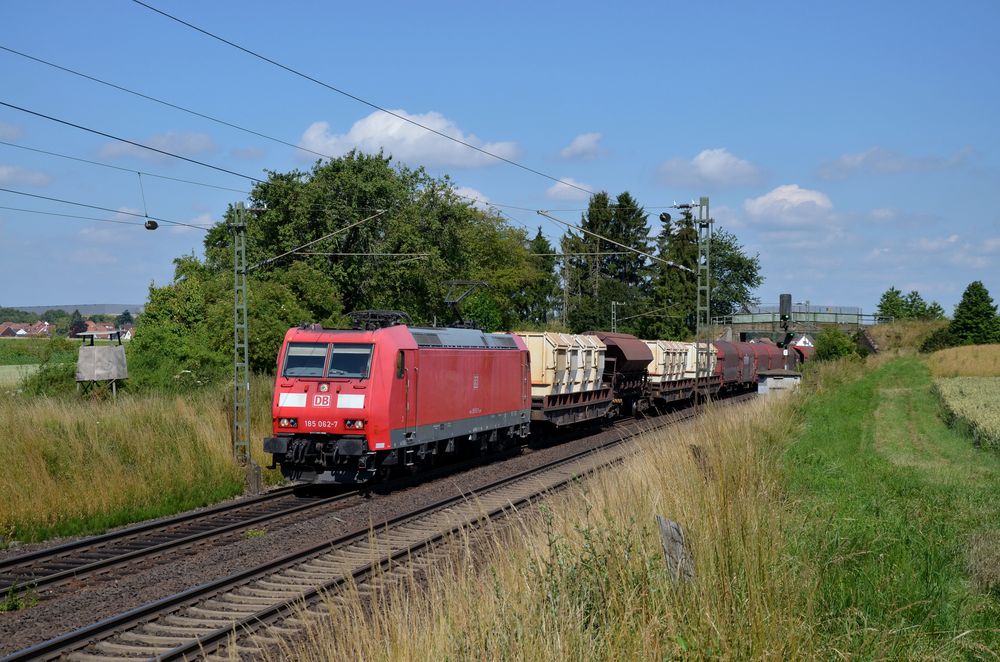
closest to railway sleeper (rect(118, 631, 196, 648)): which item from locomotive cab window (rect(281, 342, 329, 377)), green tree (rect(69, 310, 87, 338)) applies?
locomotive cab window (rect(281, 342, 329, 377))

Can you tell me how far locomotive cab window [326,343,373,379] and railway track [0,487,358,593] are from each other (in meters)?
2.32

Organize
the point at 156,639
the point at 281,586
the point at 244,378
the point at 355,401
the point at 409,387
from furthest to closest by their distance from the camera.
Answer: the point at 244,378 → the point at 409,387 → the point at 355,401 → the point at 281,586 → the point at 156,639

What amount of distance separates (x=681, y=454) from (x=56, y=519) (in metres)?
9.67

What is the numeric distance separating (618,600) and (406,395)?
1195 centimetres

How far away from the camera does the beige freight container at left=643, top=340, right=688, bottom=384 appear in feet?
124

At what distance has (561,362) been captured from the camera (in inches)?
1062

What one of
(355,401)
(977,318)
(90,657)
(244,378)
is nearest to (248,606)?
(90,657)

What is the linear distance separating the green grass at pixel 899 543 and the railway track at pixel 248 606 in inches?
103

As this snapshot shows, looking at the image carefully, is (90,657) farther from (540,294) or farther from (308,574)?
(540,294)

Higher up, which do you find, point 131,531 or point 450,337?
point 450,337

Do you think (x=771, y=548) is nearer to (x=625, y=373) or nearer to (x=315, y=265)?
(x=625, y=373)

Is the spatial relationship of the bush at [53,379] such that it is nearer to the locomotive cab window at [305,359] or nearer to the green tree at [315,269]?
the green tree at [315,269]

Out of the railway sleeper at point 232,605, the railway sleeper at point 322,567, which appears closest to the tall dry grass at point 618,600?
the railway sleeper at point 232,605

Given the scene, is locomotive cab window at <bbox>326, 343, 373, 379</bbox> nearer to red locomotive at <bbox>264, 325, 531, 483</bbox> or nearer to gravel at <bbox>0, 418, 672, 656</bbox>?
red locomotive at <bbox>264, 325, 531, 483</bbox>
